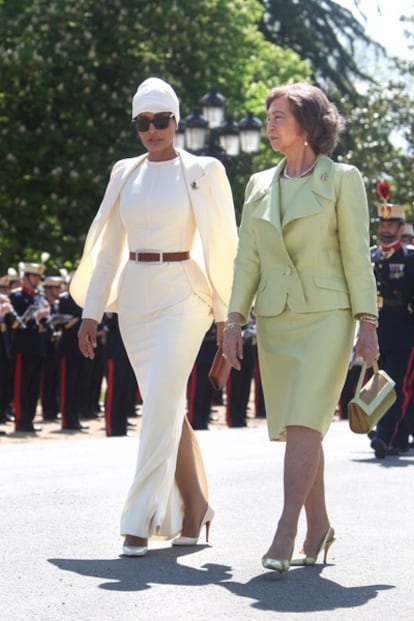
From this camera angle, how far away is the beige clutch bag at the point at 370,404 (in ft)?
25.0

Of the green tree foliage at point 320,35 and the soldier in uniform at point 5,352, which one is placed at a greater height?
the green tree foliage at point 320,35

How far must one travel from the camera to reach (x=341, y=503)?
10211mm

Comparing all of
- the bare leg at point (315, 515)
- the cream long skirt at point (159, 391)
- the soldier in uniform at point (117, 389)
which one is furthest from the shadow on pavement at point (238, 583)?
the soldier in uniform at point (117, 389)

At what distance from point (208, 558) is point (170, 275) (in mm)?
1428

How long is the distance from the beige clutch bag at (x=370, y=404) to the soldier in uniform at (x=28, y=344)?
1272 cm

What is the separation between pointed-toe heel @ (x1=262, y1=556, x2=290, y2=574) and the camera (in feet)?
23.8

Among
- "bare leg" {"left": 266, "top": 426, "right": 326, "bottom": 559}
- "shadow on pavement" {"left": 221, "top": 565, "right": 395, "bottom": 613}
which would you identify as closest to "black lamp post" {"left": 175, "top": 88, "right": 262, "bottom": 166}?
"bare leg" {"left": 266, "top": 426, "right": 326, "bottom": 559}

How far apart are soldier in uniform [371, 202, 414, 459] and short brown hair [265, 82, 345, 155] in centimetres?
638

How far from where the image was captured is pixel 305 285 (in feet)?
25.2

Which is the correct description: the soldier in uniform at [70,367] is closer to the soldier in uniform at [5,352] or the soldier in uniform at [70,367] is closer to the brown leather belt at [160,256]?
the soldier in uniform at [5,352]

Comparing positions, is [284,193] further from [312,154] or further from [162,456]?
[162,456]

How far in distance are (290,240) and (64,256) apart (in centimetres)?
2788

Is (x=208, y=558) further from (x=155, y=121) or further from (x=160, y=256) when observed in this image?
(x=155, y=121)

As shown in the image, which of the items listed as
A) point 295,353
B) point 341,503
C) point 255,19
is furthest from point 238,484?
point 255,19
